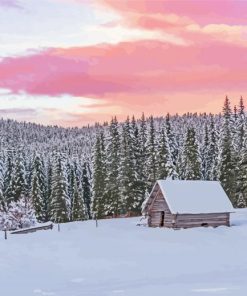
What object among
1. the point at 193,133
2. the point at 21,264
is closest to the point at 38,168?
the point at 193,133

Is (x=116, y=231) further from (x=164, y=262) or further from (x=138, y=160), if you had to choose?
(x=138, y=160)

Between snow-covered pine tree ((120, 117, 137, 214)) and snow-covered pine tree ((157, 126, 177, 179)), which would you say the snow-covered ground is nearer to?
snow-covered pine tree ((120, 117, 137, 214))

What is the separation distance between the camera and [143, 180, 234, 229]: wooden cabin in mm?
49500

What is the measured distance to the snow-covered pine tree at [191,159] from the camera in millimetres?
77669

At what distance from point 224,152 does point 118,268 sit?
48472 millimetres

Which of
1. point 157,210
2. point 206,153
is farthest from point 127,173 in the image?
A: point 206,153

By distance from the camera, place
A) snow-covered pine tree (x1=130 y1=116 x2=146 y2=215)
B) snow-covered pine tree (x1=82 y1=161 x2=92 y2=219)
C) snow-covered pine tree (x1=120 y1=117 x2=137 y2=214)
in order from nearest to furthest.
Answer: snow-covered pine tree (x1=130 y1=116 x2=146 y2=215), snow-covered pine tree (x1=120 y1=117 x2=137 y2=214), snow-covered pine tree (x1=82 y1=161 x2=92 y2=219)

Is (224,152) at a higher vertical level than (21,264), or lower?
higher

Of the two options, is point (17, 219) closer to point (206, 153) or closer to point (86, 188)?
point (206, 153)

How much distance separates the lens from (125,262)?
31.1 m

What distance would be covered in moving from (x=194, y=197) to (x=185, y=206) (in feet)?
8.95

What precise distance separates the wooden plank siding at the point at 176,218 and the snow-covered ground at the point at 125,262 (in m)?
1.86

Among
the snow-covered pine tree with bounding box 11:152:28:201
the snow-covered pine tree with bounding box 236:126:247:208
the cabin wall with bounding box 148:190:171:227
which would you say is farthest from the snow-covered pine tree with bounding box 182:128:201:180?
the snow-covered pine tree with bounding box 11:152:28:201

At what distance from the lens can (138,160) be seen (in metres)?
75.4
